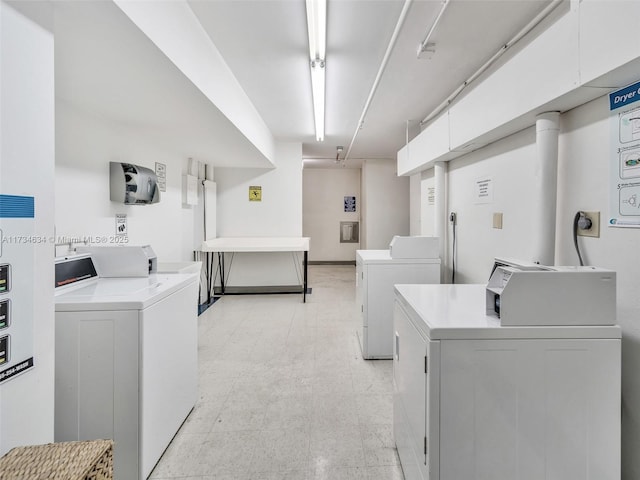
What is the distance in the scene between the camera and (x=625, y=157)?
1323 mm

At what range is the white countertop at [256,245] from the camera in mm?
4535

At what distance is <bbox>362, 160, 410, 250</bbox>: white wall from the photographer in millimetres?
7082

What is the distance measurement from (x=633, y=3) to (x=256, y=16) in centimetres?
191

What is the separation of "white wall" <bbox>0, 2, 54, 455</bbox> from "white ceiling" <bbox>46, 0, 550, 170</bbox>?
0.31 m

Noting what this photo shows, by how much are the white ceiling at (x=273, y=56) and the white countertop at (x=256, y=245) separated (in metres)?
1.60

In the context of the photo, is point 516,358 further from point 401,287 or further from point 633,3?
point 633,3

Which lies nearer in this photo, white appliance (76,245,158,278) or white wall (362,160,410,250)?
white appliance (76,245,158,278)

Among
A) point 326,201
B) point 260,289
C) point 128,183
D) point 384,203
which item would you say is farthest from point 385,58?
point 326,201

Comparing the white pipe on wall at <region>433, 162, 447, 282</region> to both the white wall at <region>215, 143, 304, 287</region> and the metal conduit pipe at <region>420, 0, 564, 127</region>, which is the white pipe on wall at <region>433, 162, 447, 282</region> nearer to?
the metal conduit pipe at <region>420, 0, 564, 127</region>

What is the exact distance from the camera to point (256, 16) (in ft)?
6.66

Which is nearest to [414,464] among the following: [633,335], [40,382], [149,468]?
[633,335]

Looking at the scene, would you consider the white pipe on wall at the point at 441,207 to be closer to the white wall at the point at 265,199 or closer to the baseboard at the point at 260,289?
the white wall at the point at 265,199

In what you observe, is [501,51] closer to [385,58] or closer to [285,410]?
[385,58]

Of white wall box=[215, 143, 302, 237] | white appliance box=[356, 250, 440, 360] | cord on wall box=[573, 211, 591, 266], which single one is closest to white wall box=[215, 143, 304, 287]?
white wall box=[215, 143, 302, 237]
